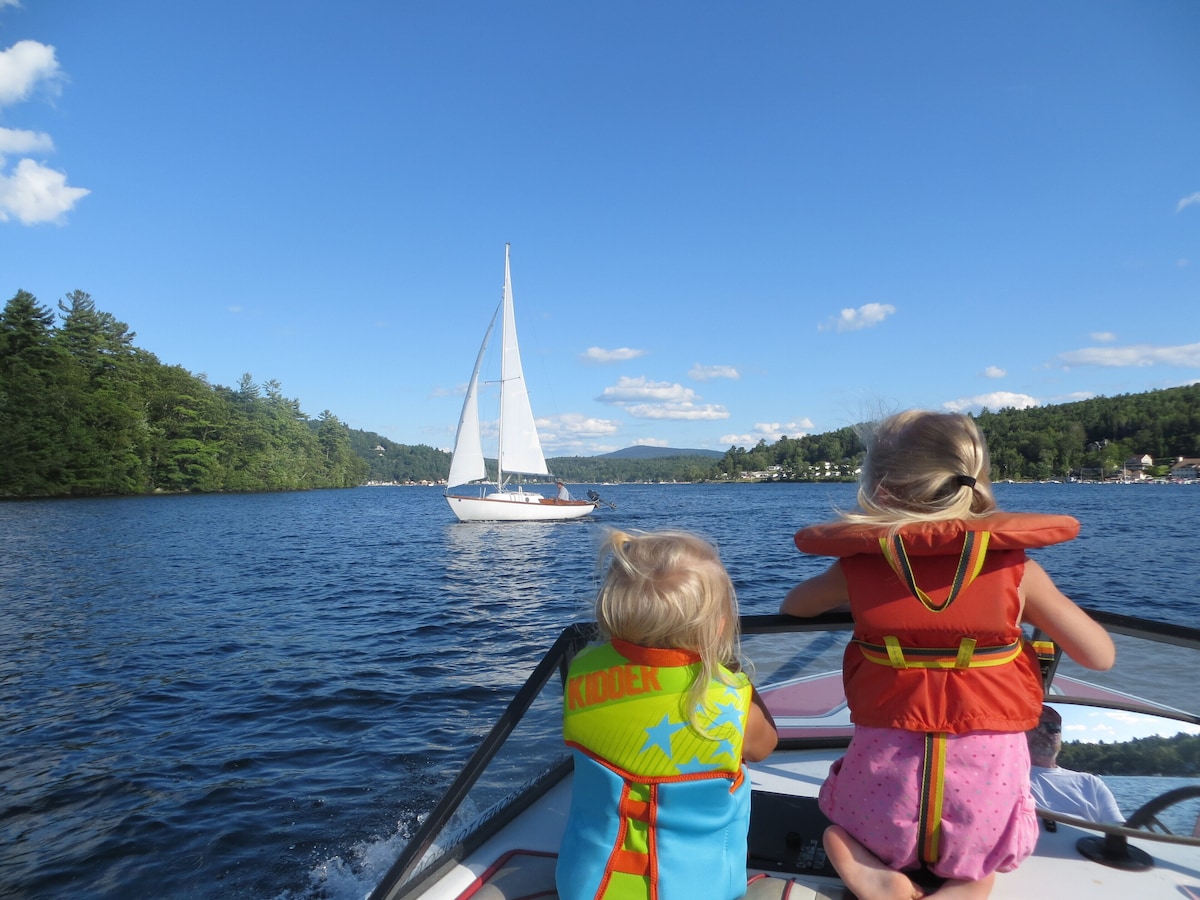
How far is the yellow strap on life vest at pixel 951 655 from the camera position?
1.61 m

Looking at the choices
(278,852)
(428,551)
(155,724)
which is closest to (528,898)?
(278,852)

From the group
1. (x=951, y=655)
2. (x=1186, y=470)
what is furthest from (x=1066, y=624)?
(x=1186, y=470)

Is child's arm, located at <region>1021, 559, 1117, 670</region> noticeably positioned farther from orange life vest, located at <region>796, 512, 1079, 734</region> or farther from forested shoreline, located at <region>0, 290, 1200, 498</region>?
forested shoreline, located at <region>0, 290, 1200, 498</region>

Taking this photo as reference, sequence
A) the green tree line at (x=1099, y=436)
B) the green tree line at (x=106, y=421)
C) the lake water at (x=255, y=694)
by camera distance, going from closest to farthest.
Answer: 1. the lake water at (x=255, y=694)
2. the green tree line at (x=106, y=421)
3. the green tree line at (x=1099, y=436)

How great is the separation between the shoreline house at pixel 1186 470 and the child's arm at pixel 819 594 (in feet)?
456

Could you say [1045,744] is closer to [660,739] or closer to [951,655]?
[951,655]

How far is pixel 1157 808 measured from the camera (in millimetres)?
2033

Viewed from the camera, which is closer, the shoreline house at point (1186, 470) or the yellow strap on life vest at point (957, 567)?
the yellow strap on life vest at point (957, 567)

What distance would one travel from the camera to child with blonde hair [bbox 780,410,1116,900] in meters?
1.58

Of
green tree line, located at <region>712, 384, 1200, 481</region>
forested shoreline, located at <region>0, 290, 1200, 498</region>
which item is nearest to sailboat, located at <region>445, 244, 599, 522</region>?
forested shoreline, located at <region>0, 290, 1200, 498</region>

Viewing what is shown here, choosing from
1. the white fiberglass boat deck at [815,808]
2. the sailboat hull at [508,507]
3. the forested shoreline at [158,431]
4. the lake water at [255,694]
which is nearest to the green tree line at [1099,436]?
the forested shoreline at [158,431]

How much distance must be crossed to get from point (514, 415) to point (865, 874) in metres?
39.2

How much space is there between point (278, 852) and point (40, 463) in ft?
194

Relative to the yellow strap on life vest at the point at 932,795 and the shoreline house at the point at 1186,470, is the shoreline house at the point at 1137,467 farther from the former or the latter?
the yellow strap on life vest at the point at 932,795
